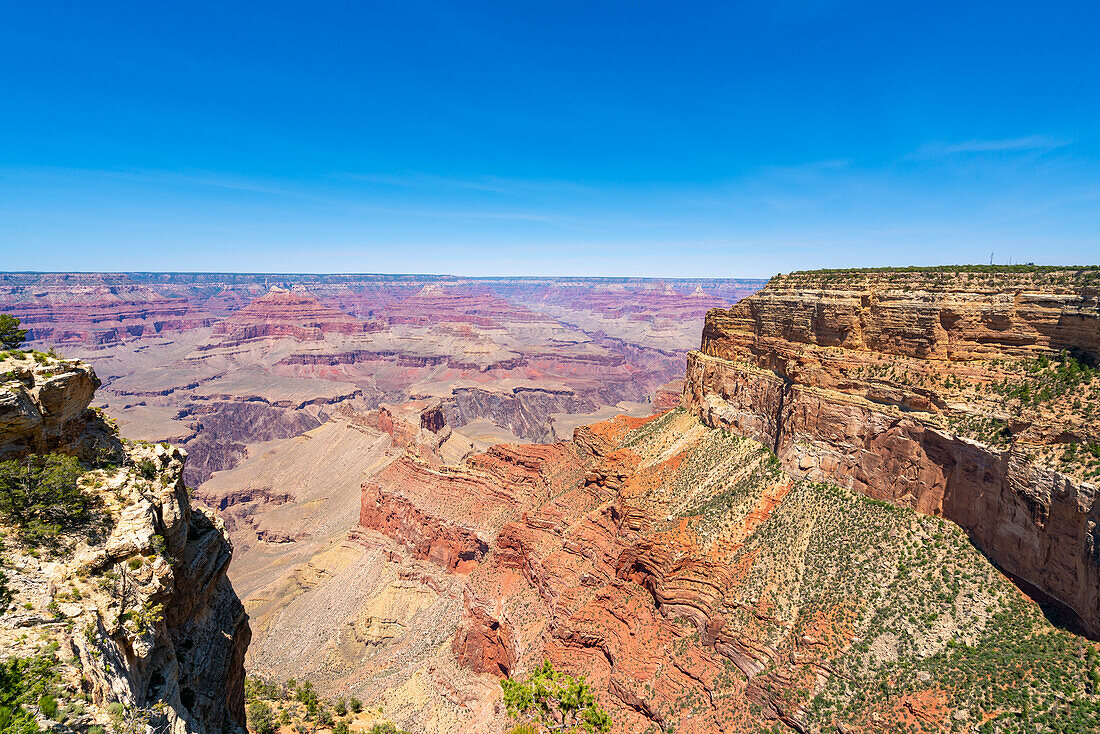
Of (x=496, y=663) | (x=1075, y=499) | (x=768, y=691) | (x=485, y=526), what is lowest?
(x=496, y=663)

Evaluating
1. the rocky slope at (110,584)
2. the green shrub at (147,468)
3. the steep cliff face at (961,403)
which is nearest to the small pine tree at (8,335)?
the rocky slope at (110,584)

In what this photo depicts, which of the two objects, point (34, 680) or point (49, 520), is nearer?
point (34, 680)

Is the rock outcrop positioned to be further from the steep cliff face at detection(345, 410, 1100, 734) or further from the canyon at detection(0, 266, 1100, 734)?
the steep cliff face at detection(345, 410, 1100, 734)

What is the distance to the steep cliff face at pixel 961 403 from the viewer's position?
26375 mm

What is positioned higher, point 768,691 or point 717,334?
point 717,334

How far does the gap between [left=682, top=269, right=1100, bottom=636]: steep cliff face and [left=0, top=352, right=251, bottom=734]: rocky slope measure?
39.6 metres

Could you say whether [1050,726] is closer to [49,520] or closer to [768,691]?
[768,691]

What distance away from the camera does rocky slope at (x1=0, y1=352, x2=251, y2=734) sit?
12.3 metres

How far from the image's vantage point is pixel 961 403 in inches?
1260

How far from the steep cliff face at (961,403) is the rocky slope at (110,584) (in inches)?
1561

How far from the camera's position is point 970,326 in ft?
111

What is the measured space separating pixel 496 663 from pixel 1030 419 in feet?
152

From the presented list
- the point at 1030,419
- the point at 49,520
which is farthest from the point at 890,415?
the point at 49,520

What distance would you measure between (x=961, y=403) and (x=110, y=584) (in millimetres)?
44105
